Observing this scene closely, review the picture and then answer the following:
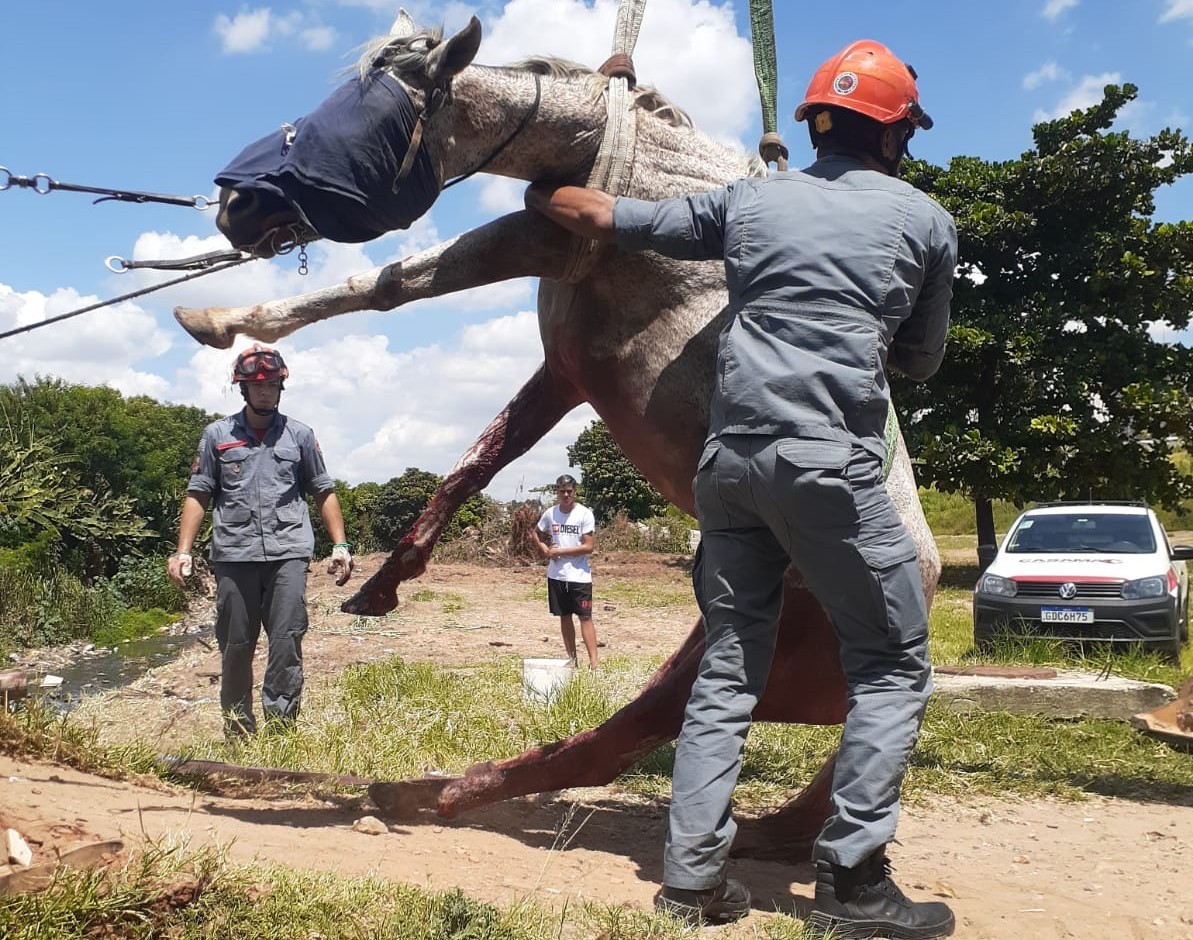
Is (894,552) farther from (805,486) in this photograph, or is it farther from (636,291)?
(636,291)

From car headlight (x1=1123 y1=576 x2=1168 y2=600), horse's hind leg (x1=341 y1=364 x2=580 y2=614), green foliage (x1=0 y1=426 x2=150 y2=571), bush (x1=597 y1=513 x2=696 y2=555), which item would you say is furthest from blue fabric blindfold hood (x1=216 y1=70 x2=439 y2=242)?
bush (x1=597 y1=513 x2=696 y2=555)

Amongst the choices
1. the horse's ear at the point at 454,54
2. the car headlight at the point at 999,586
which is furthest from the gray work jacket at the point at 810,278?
the car headlight at the point at 999,586

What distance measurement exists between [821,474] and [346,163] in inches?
61.1

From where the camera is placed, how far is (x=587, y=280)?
331cm

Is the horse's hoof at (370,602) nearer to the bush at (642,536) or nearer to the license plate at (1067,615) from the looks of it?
the license plate at (1067,615)

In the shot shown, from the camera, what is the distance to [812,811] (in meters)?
3.50

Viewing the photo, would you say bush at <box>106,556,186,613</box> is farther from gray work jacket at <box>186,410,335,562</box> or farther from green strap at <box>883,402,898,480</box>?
green strap at <box>883,402,898,480</box>

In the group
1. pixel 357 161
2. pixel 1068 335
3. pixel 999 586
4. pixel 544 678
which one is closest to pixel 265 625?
pixel 544 678

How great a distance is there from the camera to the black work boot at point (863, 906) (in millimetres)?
2605

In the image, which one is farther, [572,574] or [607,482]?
[607,482]

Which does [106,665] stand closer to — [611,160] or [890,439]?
[611,160]

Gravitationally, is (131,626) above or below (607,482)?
below

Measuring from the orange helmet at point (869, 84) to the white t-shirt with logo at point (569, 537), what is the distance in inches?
268

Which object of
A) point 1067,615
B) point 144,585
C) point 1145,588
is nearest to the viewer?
point 1145,588
